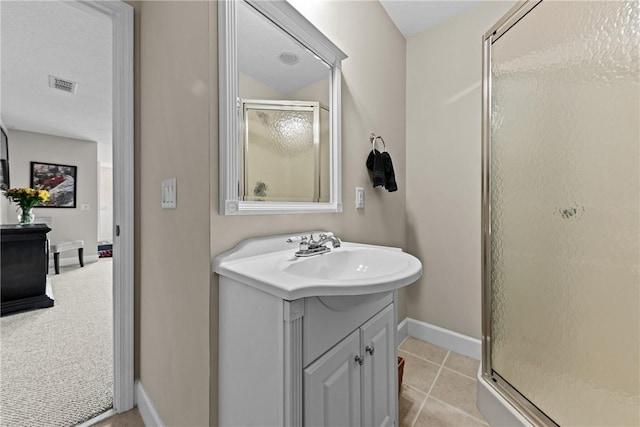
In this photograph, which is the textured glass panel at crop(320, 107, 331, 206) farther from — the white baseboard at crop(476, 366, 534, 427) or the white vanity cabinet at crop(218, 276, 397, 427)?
the white baseboard at crop(476, 366, 534, 427)

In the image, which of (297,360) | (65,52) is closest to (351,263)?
(297,360)

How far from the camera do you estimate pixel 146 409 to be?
3.98 feet

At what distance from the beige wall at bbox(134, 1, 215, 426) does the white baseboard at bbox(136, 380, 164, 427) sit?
0.13ft

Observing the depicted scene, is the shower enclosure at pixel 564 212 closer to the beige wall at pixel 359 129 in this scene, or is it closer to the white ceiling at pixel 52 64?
the beige wall at pixel 359 129

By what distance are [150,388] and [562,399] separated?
1784 millimetres

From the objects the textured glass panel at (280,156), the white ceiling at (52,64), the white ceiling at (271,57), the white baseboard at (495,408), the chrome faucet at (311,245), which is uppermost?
the white ceiling at (52,64)

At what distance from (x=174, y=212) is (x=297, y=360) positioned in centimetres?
73

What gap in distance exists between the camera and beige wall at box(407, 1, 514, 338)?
68.4 inches

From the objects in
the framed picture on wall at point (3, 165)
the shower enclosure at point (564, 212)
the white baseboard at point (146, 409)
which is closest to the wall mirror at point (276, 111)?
the shower enclosure at point (564, 212)

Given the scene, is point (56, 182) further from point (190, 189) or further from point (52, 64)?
point (190, 189)

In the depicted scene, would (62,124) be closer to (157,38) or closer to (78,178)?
(78,178)

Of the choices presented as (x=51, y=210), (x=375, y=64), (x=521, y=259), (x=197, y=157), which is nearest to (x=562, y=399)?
(x=521, y=259)

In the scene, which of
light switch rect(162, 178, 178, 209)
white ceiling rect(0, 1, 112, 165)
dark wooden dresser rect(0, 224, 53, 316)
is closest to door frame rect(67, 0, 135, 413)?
white ceiling rect(0, 1, 112, 165)

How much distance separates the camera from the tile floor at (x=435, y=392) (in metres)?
1.23
